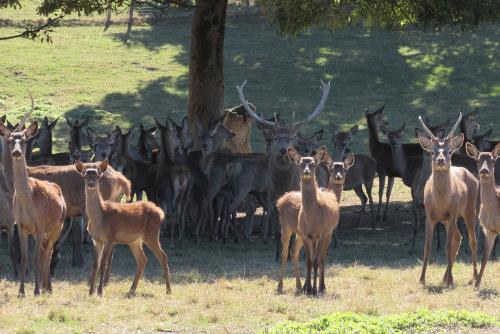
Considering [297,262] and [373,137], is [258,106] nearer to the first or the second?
[373,137]

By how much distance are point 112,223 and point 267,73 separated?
2693 cm

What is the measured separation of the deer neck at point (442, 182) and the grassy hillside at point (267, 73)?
15.4m

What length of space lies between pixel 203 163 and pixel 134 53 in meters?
22.2

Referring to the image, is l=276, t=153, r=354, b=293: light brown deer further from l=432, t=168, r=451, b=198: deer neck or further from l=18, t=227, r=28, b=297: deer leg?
l=18, t=227, r=28, b=297: deer leg

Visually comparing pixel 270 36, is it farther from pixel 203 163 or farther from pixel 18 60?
pixel 203 163

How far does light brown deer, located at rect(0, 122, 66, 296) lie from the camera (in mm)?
12953

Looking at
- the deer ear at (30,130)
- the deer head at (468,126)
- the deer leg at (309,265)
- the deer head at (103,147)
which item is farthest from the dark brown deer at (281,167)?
the deer head at (468,126)

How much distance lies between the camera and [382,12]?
73.0 ft

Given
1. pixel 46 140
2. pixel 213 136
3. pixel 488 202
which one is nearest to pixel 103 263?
pixel 488 202

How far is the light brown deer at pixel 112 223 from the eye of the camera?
12.9 meters

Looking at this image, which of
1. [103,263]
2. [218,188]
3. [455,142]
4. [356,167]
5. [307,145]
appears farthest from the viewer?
[356,167]

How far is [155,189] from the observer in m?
19.2

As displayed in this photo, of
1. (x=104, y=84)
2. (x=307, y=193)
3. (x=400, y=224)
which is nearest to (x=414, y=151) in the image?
(x=400, y=224)

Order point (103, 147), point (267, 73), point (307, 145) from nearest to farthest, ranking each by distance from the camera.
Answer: point (103, 147), point (307, 145), point (267, 73)
